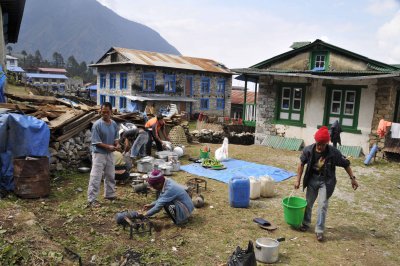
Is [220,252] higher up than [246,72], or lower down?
lower down

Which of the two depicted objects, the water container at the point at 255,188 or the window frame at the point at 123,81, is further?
the window frame at the point at 123,81

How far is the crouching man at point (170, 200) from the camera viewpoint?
19.0ft

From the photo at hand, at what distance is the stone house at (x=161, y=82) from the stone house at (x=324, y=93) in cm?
1525

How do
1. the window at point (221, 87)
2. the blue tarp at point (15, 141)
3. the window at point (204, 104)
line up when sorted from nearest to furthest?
1. the blue tarp at point (15, 141)
2. the window at point (204, 104)
3. the window at point (221, 87)

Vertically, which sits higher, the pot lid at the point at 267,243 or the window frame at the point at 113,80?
the window frame at the point at 113,80

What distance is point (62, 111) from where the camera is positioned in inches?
404

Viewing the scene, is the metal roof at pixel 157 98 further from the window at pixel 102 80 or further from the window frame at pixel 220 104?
the window at pixel 102 80

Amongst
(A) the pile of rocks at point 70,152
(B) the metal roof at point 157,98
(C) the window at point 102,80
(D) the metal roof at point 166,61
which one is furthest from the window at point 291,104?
(C) the window at point 102,80

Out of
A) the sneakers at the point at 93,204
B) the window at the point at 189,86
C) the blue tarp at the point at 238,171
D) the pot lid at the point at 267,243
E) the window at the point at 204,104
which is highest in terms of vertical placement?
the window at the point at 189,86

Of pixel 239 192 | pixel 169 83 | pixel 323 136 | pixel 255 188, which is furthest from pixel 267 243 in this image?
pixel 169 83

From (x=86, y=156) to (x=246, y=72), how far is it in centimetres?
906

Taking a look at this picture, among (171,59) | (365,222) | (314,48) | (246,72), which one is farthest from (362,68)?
(171,59)

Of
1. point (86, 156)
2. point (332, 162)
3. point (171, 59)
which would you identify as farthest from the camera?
point (171, 59)

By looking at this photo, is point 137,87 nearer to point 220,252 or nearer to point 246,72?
point 246,72
